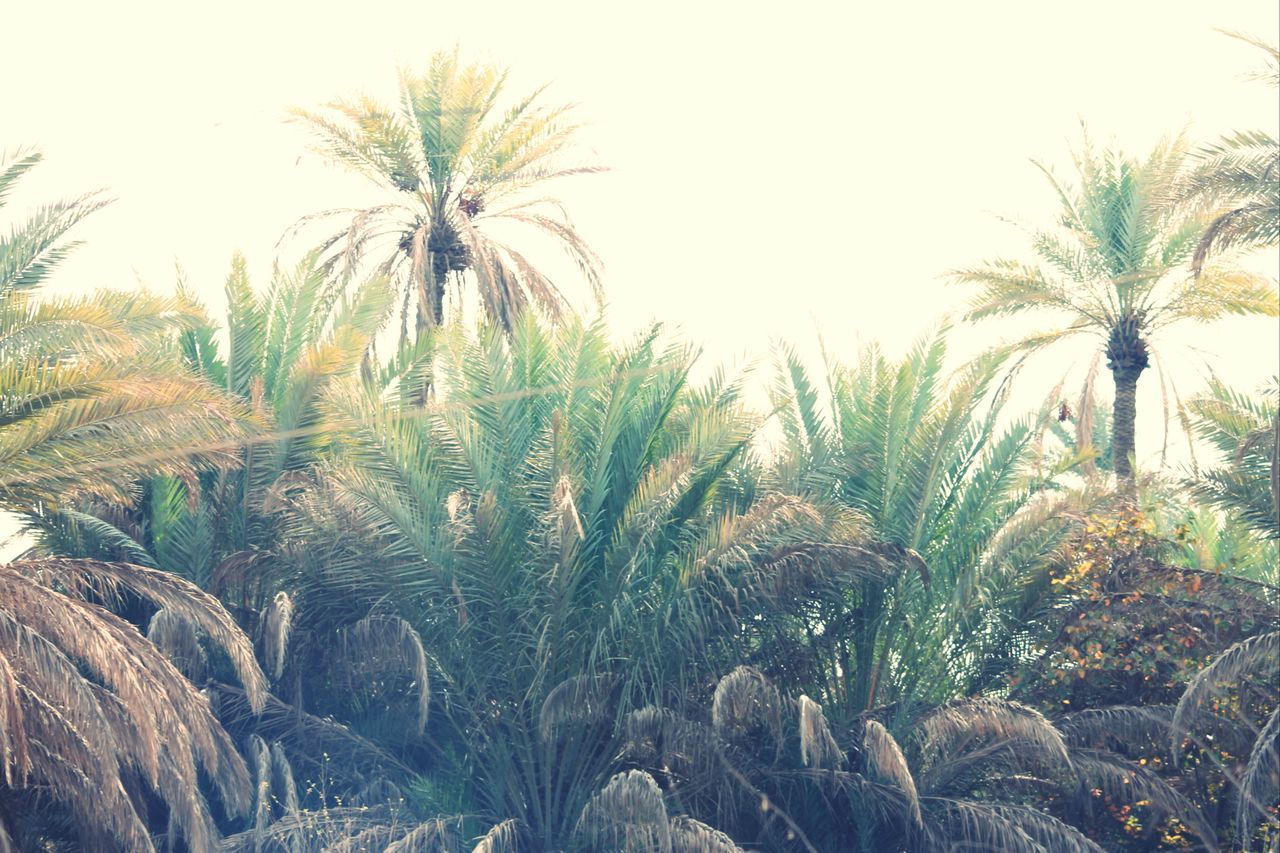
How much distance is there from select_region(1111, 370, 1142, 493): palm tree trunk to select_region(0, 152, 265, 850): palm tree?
39.7 feet

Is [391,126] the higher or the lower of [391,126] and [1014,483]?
the higher

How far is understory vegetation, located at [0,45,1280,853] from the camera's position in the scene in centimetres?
1377

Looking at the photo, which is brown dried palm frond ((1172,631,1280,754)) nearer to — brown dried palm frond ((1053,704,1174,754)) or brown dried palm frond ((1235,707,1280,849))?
brown dried palm frond ((1235,707,1280,849))

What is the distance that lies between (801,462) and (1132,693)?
3.99 metres

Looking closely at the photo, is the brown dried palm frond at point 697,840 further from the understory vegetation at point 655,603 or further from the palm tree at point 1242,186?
the palm tree at point 1242,186

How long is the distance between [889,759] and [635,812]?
7.10ft

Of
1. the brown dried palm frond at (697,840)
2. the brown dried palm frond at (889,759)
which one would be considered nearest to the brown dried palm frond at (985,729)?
the brown dried palm frond at (889,759)

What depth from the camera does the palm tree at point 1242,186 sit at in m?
14.3

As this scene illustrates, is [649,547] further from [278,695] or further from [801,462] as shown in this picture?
[278,695]

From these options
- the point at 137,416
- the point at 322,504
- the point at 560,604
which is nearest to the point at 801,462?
A: the point at 560,604

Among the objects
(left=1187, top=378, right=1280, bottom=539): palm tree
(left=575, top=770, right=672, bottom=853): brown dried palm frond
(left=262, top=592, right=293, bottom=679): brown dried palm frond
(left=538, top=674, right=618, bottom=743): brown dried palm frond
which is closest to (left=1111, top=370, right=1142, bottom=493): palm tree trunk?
(left=1187, top=378, right=1280, bottom=539): palm tree

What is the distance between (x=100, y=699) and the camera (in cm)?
1215

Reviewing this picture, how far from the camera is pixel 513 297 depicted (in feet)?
68.8

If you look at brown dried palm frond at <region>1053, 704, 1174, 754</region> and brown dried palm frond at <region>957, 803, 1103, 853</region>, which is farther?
brown dried palm frond at <region>1053, 704, 1174, 754</region>
